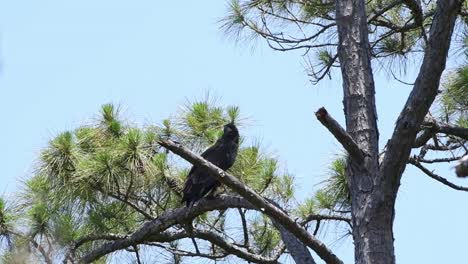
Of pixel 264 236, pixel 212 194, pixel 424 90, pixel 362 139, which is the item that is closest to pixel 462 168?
pixel 424 90

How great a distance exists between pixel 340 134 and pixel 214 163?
5.13 ft

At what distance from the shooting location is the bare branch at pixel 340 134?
129 inches

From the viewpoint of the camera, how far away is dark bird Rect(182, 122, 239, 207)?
15.2ft

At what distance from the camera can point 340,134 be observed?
135 inches

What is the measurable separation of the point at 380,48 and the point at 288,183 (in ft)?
3.34

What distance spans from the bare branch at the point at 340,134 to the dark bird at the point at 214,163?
3.44ft

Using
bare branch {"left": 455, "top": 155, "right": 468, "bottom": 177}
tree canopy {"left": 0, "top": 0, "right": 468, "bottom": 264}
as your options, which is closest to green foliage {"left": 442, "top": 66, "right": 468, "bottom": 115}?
tree canopy {"left": 0, "top": 0, "right": 468, "bottom": 264}

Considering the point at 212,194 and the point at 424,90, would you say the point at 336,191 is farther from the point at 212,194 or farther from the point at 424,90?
the point at 424,90

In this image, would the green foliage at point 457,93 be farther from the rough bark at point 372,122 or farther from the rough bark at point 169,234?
the rough bark at point 169,234

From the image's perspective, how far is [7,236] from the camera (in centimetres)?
471

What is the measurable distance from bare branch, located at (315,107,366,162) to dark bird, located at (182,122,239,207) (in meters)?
1.05

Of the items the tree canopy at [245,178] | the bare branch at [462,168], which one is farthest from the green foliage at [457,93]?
the bare branch at [462,168]

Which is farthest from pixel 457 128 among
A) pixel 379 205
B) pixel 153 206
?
pixel 153 206

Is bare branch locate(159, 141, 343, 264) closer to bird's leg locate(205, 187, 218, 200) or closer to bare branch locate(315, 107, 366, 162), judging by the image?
bare branch locate(315, 107, 366, 162)
